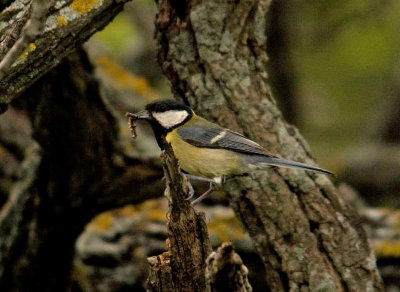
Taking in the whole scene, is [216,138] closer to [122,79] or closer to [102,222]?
[102,222]

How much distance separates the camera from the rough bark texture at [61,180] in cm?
335

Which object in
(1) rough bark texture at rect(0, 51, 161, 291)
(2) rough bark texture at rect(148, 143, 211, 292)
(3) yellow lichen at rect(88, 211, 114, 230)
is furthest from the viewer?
(3) yellow lichen at rect(88, 211, 114, 230)

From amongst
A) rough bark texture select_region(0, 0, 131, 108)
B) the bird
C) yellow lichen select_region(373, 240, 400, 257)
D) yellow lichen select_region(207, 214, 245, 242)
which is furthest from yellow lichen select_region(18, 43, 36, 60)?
yellow lichen select_region(373, 240, 400, 257)

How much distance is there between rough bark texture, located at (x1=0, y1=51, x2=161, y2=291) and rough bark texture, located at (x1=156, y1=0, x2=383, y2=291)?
1.99 ft

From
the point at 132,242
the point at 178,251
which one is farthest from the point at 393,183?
the point at 178,251

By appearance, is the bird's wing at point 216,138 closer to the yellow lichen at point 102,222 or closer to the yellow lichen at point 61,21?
the yellow lichen at point 61,21

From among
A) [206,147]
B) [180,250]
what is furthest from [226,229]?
[180,250]

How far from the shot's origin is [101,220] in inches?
169

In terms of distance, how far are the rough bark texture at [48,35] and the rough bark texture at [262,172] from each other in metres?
0.51

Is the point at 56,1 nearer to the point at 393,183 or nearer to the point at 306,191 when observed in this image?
the point at 306,191

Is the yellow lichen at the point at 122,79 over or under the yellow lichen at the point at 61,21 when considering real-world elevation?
over

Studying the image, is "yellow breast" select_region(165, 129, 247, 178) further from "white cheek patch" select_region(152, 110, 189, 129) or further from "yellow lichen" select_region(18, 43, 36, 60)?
"yellow lichen" select_region(18, 43, 36, 60)

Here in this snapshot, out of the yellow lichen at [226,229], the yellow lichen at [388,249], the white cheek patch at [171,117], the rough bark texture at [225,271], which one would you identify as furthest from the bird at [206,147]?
the yellow lichen at [388,249]

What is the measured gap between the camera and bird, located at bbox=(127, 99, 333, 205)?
2.83 m
